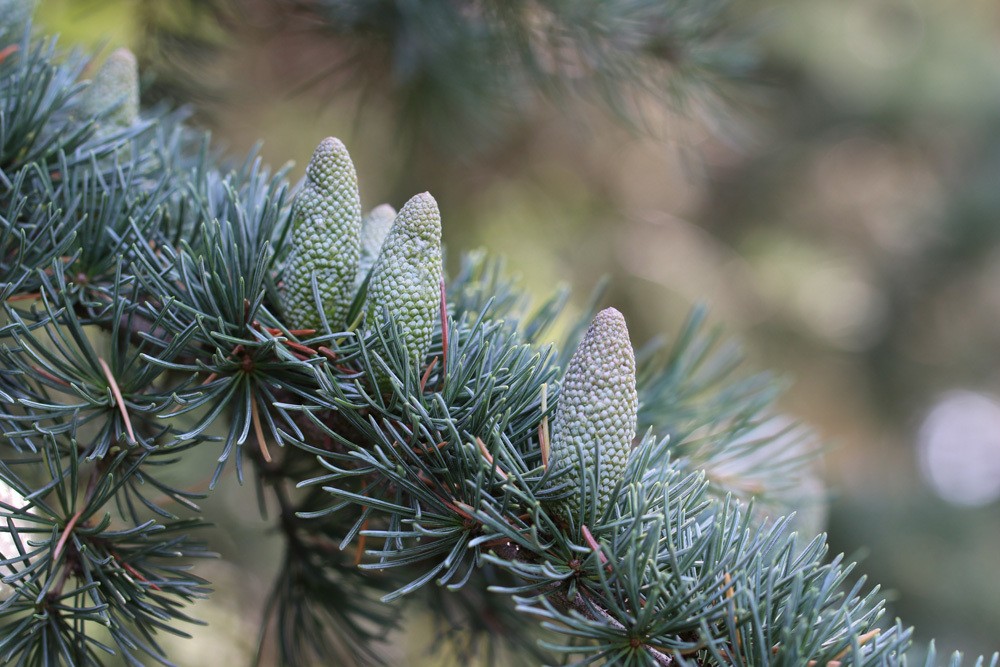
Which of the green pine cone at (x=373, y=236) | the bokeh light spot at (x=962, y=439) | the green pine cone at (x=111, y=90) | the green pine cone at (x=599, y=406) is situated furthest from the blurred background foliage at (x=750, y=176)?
the green pine cone at (x=599, y=406)

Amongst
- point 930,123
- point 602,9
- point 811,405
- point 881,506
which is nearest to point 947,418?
point 811,405

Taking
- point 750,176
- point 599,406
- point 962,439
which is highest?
point 750,176

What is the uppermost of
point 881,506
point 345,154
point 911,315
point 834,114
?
point 834,114

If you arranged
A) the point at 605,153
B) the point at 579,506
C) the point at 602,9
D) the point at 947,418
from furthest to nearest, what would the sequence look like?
the point at 947,418
the point at 605,153
the point at 602,9
the point at 579,506

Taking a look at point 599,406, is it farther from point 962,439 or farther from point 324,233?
point 962,439

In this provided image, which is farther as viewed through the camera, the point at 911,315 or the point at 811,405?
the point at 811,405

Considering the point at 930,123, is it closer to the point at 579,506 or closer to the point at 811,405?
the point at 811,405

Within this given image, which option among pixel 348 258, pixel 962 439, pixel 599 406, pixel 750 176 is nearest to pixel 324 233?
pixel 348 258
